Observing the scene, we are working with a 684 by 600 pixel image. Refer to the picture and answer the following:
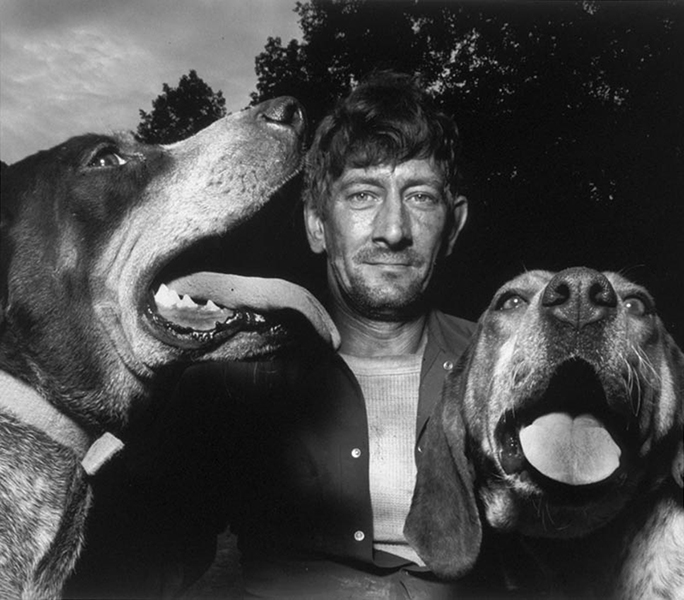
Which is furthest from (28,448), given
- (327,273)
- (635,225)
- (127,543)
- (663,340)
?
(635,225)

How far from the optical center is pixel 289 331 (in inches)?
70.2

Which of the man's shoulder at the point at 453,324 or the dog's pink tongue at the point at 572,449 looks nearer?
the dog's pink tongue at the point at 572,449

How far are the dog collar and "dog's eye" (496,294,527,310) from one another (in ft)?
3.72

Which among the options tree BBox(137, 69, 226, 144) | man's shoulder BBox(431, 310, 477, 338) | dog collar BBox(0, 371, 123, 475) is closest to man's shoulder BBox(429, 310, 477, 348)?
man's shoulder BBox(431, 310, 477, 338)

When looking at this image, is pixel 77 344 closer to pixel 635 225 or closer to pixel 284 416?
pixel 284 416

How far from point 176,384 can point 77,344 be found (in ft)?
1.11

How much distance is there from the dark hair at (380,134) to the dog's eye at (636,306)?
2.54 ft

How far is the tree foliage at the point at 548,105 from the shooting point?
2152mm

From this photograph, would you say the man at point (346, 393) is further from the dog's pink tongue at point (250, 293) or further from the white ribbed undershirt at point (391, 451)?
the dog's pink tongue at point (250, 293)

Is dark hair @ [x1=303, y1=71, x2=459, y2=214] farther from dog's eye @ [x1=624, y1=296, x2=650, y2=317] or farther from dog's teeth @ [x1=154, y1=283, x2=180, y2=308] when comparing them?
dog's eye @ [x1=624, y1=296, x2=650, y2=317]

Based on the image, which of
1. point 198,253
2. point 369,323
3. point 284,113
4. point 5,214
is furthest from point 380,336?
point 5,214

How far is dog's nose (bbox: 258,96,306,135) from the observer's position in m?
1.81

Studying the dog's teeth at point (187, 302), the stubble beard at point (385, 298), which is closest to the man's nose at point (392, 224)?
the stubble beard at point (385, 298)

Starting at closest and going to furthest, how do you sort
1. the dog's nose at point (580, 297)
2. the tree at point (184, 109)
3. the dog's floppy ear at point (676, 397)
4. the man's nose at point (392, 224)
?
the dog's nose at point (580, 297), the dog's floppy ear at point (676, 397), the tree at point (184, 109), the man's nose at point (392, 224)
